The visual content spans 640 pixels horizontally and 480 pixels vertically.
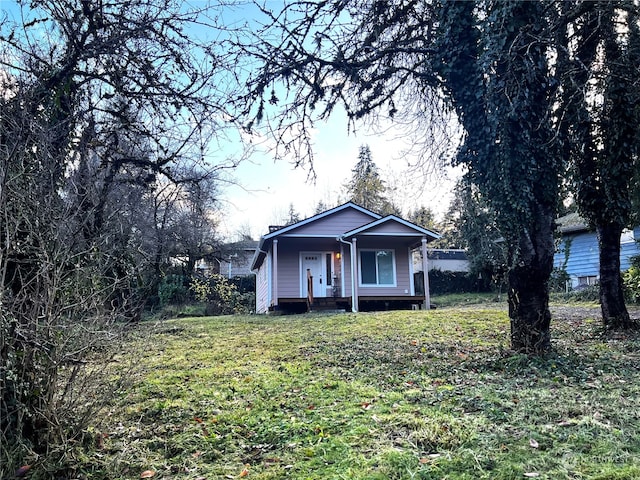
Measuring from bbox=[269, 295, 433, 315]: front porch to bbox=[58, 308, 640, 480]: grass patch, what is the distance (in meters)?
10.2

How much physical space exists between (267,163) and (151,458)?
4.52 metres

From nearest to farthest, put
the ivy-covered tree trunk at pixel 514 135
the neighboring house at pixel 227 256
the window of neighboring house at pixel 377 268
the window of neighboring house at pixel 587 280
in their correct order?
Answer: the ivy-covered tree trunk at pixel 514 135 < the window of neighboring house at pixel 377 268 < the window of neighboring house at pixel 587 280 < the neighboring house at pixel 227 256

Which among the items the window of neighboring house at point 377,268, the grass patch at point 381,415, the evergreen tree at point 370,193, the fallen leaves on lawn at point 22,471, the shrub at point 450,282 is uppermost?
the evergreen tree at point 370,193

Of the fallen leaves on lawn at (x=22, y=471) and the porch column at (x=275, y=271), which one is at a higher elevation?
the porch column at (x=275, y=271)

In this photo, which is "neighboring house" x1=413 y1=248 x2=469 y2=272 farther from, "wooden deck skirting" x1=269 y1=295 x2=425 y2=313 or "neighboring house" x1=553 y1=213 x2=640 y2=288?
"wooden deck skirting" x1=269 y1=295 x2=425 y2=313

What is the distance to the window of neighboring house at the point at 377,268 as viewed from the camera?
61.7 ft

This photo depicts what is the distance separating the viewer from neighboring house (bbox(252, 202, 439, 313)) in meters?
17.9

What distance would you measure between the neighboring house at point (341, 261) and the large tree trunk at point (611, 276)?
8953 millimetres

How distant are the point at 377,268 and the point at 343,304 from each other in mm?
2095

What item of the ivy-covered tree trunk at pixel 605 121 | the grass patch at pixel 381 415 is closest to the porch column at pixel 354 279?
the ivy-covered tree trunk at pixel 605 121

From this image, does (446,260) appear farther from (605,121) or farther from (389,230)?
(605,121)

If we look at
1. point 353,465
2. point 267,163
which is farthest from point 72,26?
point 353,465

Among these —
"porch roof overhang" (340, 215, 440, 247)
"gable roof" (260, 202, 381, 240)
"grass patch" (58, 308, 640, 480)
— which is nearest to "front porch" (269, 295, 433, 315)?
"porch roof overhang" (340, 215, 440, 247)

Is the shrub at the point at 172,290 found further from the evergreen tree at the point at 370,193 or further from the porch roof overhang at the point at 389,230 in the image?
the evergreen tree at the point at 370,193
